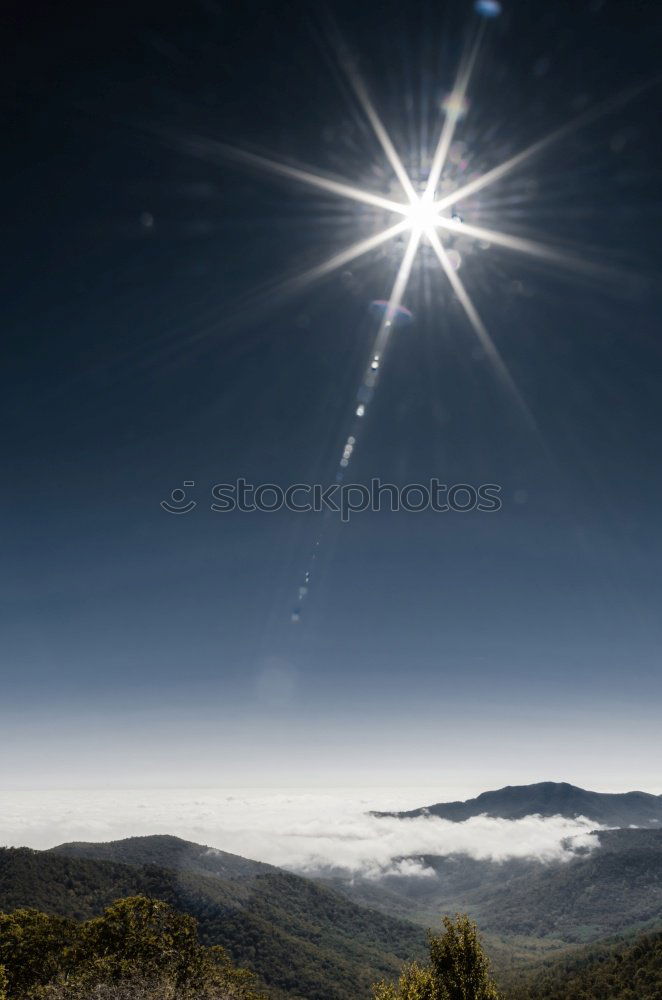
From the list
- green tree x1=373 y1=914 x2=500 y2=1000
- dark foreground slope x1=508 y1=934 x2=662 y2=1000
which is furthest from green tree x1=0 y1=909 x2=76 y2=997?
dark foreground slope x1=508 y1=934 x2=662 y2=1000

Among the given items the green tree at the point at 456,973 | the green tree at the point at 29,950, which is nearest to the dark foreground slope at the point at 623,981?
the green tree at the point at 29,950

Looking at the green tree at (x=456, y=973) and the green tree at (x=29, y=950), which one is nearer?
the green tree at (x=456, y=973)

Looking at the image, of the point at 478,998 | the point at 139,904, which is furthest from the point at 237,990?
the point at 478,998

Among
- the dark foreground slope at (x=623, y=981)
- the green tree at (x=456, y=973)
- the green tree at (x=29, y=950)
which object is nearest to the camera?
the green tree at (x=456, y=973)

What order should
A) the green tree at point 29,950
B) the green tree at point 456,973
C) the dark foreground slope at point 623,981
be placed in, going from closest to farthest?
1. the green tree at point 456,973
2. the green tree at point 29,950
3. the dark foreground slope at point 623,981

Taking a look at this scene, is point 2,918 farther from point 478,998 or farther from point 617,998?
point 617,998

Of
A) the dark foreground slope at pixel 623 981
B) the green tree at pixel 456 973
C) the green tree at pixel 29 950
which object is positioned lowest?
the dark foreground slope at pixel 623 981

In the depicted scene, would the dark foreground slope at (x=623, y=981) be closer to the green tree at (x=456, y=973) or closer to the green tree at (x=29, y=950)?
the green tree at (x=29, y=950)

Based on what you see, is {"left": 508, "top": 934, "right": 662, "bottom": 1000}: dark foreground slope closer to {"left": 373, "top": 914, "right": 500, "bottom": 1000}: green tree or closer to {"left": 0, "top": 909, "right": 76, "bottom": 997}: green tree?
{"left": 0, "top": 909, "right": 76, "bottom": 997}: green tree
